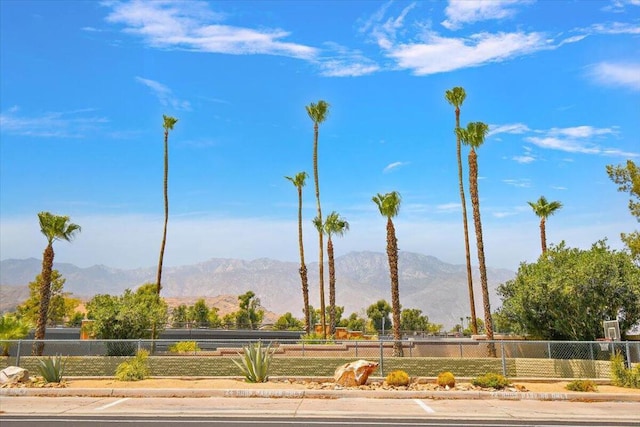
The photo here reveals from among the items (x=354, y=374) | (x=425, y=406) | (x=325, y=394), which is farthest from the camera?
(x=354, y=374)

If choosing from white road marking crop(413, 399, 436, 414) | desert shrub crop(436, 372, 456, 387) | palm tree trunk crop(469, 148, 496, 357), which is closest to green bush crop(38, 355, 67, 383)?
white road marking crop(413, 399, 436, 414)

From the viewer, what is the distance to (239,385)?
71.4ft

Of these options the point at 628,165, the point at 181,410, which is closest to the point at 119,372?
the point at 181,410

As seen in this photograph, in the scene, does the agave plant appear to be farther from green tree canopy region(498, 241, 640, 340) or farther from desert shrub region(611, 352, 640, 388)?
green tree canopy region(498, 241, 640, 340)

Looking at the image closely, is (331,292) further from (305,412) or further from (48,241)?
(305,412)

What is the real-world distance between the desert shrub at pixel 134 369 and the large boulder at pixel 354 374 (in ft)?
25.6

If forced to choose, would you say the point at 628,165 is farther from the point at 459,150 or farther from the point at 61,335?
the point at 61,335

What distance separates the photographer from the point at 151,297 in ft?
116

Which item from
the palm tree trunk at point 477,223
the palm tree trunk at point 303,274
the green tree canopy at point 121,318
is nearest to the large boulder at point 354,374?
the green tree canopy at point 121,318

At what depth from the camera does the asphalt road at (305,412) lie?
49.1 feet

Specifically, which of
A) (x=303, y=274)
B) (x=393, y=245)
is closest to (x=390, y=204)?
(x=393, y=245)

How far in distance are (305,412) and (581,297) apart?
19009 mm

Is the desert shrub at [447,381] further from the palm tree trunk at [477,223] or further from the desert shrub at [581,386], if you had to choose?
the palm tree trunk at [477,223]

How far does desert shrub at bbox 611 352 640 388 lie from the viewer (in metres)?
21.2
